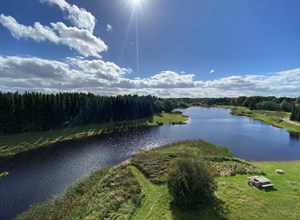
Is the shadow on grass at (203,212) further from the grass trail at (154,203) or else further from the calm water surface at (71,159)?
the calm water surface at (71,159)

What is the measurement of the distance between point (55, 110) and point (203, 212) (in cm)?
6342

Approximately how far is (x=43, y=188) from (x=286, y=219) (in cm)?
2881

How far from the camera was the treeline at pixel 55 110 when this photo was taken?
196ft

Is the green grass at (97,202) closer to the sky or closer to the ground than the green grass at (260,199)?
closer to the ground

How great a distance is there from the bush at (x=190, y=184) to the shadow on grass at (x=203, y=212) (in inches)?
14.6

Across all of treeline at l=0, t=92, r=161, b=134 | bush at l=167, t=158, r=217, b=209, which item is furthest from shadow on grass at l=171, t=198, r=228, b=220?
treeline at l=0, t=92, r=161, b=134

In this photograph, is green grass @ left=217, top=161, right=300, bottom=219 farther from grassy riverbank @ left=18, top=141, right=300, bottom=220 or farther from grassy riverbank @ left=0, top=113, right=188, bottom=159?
grassy riverbank @ left=0, top=113, right=188, bottom=159

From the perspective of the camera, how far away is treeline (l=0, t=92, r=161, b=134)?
5988 cm

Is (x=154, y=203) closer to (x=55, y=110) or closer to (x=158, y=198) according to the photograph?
(x=158, y=198)

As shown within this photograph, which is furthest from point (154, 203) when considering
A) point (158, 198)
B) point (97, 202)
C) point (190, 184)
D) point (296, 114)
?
point (296, 114)

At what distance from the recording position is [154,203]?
20.2 meters

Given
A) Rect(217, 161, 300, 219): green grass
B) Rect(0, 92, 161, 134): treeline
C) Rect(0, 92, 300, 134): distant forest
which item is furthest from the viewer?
Rect(0, 92, 300, 134): distant forest

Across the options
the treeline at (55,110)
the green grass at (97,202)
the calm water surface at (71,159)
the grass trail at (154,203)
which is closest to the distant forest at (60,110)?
the treeline at (55,110)

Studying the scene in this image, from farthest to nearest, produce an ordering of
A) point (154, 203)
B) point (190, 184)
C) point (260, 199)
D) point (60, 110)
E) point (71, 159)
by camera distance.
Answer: point (60, 110) → point (71, 159) → point (260, 199) → point (154, 203) → point (190, 184)
